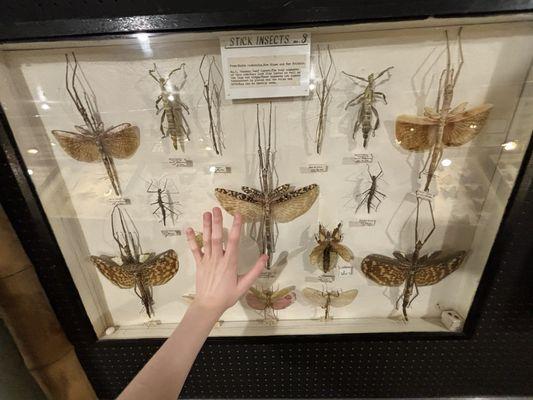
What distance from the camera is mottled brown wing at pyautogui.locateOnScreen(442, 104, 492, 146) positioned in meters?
0.93

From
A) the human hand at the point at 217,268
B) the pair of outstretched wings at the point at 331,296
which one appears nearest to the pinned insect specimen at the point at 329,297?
the pair of outstretched wings at the point at 331,296

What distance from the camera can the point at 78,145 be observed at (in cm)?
100

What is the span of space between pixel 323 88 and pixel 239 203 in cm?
43

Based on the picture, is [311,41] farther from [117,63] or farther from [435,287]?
[435,287]

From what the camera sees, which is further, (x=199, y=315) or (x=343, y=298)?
(x=343, y=298)

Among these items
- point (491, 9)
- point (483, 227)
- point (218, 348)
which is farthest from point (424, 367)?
point (491, 9)

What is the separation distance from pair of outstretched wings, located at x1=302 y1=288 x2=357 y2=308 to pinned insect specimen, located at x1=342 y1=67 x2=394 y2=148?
58cm

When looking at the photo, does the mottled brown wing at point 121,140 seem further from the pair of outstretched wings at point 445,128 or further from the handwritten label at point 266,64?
the pair of outstretched wings at point 445,128

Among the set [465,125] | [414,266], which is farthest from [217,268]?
[465,125]

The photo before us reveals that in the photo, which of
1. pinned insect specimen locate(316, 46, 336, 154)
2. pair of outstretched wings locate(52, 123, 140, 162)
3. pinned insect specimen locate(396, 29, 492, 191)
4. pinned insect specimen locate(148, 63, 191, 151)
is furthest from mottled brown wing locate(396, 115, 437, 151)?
pair of outstretched wings locate(52, 123, 140, 162)

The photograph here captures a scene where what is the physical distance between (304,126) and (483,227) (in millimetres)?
688

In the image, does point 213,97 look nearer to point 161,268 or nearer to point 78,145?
point 78,145

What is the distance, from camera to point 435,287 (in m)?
1.23

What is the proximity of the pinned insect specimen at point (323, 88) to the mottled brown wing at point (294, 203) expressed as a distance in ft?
0.54
